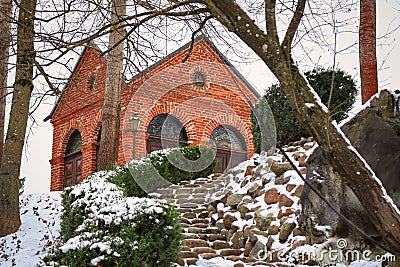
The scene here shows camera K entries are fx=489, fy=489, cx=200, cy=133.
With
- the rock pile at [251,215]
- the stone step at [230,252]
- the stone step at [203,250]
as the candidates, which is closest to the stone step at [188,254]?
the rock pile at [251,215]

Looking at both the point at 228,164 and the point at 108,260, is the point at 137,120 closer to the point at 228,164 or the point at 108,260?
the point at 228,164

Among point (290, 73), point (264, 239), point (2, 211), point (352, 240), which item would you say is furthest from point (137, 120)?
point (290, 73)

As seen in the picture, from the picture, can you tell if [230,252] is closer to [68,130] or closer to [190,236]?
[190,236]

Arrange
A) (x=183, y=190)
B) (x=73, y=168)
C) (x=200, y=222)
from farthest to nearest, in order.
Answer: (x=73, y=168), (x=183, y=190), (x=200, y=222)

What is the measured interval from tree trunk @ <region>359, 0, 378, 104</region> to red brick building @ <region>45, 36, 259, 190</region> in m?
7.26

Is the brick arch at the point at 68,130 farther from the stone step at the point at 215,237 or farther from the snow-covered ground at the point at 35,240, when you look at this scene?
the stone step at the point at 215,237

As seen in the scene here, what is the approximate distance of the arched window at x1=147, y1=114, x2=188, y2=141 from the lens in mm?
15855

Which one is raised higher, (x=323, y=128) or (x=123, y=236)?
(x=323, y=128)

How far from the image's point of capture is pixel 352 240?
6.18 meters

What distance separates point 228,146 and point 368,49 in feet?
30.4

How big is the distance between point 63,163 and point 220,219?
33.9 feet

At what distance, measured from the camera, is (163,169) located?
1256 centimetres

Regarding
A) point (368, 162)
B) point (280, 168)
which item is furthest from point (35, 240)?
point (368, 162)

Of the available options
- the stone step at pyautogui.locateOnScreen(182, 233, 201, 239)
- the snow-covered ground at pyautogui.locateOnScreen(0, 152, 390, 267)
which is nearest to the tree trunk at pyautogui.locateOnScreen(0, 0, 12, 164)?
the snow-covered ground at pyautogui.locateOnScreen(0, 152, 390, 267)
